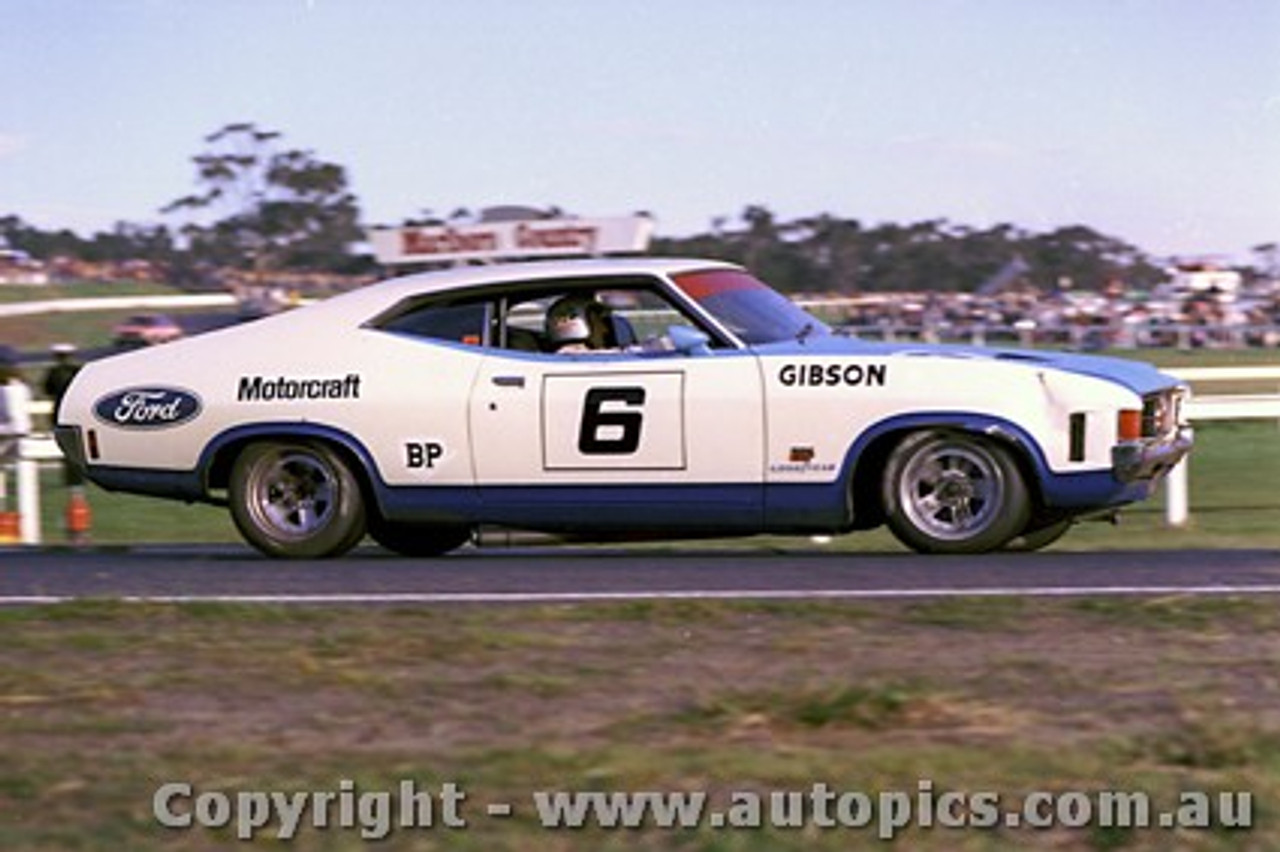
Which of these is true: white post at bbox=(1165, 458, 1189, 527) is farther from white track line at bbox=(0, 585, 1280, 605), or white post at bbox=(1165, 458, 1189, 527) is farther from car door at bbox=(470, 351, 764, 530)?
white track line at bbox=(0, 585, 1280, 605)

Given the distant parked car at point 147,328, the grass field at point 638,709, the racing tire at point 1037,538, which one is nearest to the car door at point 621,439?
the racing tire at point 1037,538

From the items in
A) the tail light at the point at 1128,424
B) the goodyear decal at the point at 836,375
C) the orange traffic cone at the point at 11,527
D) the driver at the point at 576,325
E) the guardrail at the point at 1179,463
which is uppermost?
the driver at the point at 576,325

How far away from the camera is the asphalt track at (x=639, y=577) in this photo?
8727mm

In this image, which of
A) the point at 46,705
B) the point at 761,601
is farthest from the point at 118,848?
the point at 761,601

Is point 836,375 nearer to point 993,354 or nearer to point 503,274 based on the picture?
point 993,354

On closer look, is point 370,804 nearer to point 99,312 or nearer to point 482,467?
point 482,467

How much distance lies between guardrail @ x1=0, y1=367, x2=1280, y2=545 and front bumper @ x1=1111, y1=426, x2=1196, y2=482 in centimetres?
96

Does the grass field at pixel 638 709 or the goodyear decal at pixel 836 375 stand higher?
the goodyear decal at pixel 836 375

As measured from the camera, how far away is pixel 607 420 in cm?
1045

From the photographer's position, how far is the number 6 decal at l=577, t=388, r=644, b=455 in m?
10.4

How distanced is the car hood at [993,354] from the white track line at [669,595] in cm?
180

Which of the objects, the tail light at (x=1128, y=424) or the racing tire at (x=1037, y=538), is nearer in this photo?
the tail light at (x=1128, y=424)

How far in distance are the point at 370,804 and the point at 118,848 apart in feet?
1.91

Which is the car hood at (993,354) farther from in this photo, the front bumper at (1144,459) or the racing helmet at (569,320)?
the racing helmet at (569,320)
